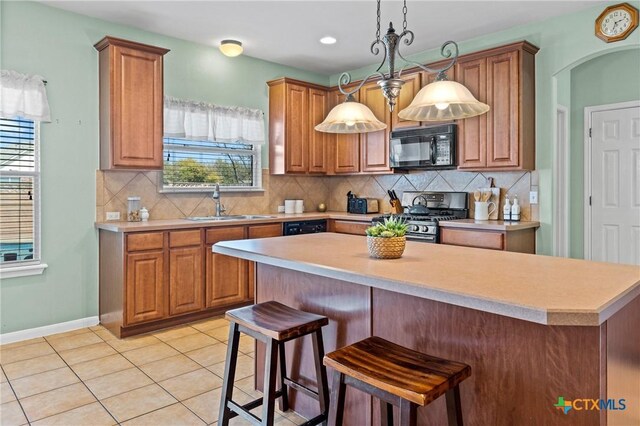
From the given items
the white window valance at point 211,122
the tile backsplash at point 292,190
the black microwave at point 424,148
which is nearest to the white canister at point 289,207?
the tile backsplash at point 292,190

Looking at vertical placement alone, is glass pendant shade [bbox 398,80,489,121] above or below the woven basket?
above

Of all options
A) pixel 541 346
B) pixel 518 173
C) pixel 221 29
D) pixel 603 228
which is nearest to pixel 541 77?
pixel 518 173

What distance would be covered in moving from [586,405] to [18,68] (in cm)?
421

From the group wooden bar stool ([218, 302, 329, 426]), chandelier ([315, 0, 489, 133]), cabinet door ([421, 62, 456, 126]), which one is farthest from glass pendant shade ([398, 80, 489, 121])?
cabinet door ([421, 62, 456, 126])

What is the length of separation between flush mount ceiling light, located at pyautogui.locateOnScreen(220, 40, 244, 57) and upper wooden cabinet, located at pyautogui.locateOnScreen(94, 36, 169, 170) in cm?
69

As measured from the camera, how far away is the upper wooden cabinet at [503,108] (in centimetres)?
380

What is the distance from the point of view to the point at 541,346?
1.42 metres

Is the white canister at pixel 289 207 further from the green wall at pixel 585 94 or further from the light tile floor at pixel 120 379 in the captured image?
the green wall at pixel 585 94

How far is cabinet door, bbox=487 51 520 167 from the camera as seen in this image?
3811mm

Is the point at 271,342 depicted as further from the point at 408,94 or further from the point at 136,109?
the point at 408,94

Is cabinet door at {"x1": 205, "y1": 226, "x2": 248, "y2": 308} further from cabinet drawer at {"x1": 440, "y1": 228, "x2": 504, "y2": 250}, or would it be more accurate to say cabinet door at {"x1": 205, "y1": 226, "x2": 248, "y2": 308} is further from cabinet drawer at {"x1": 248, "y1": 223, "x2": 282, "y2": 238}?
cabinet drawer at {"x1": 440, "y1": 228, "x2": 504, "y2": 250}

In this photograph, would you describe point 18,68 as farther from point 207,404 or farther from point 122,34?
point 207,404

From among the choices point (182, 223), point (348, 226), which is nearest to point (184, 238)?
point (182, 223)

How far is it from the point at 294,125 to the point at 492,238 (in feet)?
8.48
